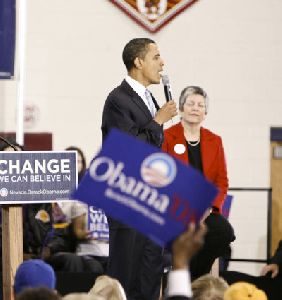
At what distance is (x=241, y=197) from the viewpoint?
9047 mm

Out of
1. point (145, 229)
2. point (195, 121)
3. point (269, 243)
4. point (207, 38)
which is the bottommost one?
point (269, 243)

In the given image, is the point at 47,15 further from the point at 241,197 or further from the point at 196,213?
the point at 196,213

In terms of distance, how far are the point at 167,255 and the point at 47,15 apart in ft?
13.6

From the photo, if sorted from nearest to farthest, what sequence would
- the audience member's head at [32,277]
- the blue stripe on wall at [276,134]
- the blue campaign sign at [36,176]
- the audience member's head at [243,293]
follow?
the audience member's head at [32,277] → the audience member's head at [243,293] → the blue campaign sign at [36,176] → the blue stripe on wall at [276,134]

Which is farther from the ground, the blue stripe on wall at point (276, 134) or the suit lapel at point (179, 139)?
the blue stripe on wall at point (276, 134)

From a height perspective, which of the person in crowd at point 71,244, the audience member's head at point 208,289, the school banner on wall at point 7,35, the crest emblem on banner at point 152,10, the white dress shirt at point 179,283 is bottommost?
the person in crowd at point 71,244

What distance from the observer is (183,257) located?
2.43m

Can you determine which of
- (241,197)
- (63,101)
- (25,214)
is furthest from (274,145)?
(25,214)

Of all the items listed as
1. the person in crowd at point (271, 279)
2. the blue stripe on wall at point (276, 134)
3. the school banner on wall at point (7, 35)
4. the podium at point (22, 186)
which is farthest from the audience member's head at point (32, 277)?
the blue stripe on wall at point (276, 134)

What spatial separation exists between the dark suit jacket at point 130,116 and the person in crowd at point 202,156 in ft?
2.10

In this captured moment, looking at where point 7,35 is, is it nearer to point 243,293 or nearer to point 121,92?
point 121,92

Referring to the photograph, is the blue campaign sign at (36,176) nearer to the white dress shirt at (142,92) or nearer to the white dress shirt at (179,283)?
the white dress shirt at (142,92)

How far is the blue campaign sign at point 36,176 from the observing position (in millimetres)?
3965

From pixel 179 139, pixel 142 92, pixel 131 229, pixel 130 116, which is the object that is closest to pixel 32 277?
pixel 131 229
